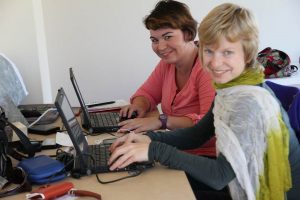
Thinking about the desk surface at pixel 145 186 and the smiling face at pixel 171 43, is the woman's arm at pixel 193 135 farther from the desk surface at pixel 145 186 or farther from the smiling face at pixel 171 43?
the smiling face at pixel 171 43

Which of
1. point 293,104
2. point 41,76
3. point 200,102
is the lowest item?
point 41,76

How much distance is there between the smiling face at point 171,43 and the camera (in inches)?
65.8

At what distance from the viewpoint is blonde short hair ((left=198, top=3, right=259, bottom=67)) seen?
3.53 feet

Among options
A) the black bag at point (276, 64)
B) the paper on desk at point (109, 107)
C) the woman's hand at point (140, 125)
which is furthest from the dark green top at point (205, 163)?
the black bag at point (276, 64)

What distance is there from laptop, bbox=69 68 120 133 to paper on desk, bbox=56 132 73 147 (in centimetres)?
11

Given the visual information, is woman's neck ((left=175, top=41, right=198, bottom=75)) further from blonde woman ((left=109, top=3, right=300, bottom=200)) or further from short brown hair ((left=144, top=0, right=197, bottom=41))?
blonde woman ((left=109, top=3, right=300, bottom=200))

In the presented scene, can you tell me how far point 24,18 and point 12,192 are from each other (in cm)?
193

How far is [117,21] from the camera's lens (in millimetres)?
2949

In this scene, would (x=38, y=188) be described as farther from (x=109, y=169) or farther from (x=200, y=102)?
(x=200, y=102)

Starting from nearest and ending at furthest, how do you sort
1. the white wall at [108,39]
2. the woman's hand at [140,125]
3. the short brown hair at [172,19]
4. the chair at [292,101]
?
the chair at [292,101]
the woman's hand at [140,125]
the short brown hair at [172,19]
the white wall at [108,39]

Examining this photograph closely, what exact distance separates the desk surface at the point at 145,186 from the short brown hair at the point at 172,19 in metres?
0.78

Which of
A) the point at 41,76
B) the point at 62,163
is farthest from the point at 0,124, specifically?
the point at 41,76

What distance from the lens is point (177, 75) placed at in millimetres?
1789

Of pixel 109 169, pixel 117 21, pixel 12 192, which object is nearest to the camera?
pixel 12 192
